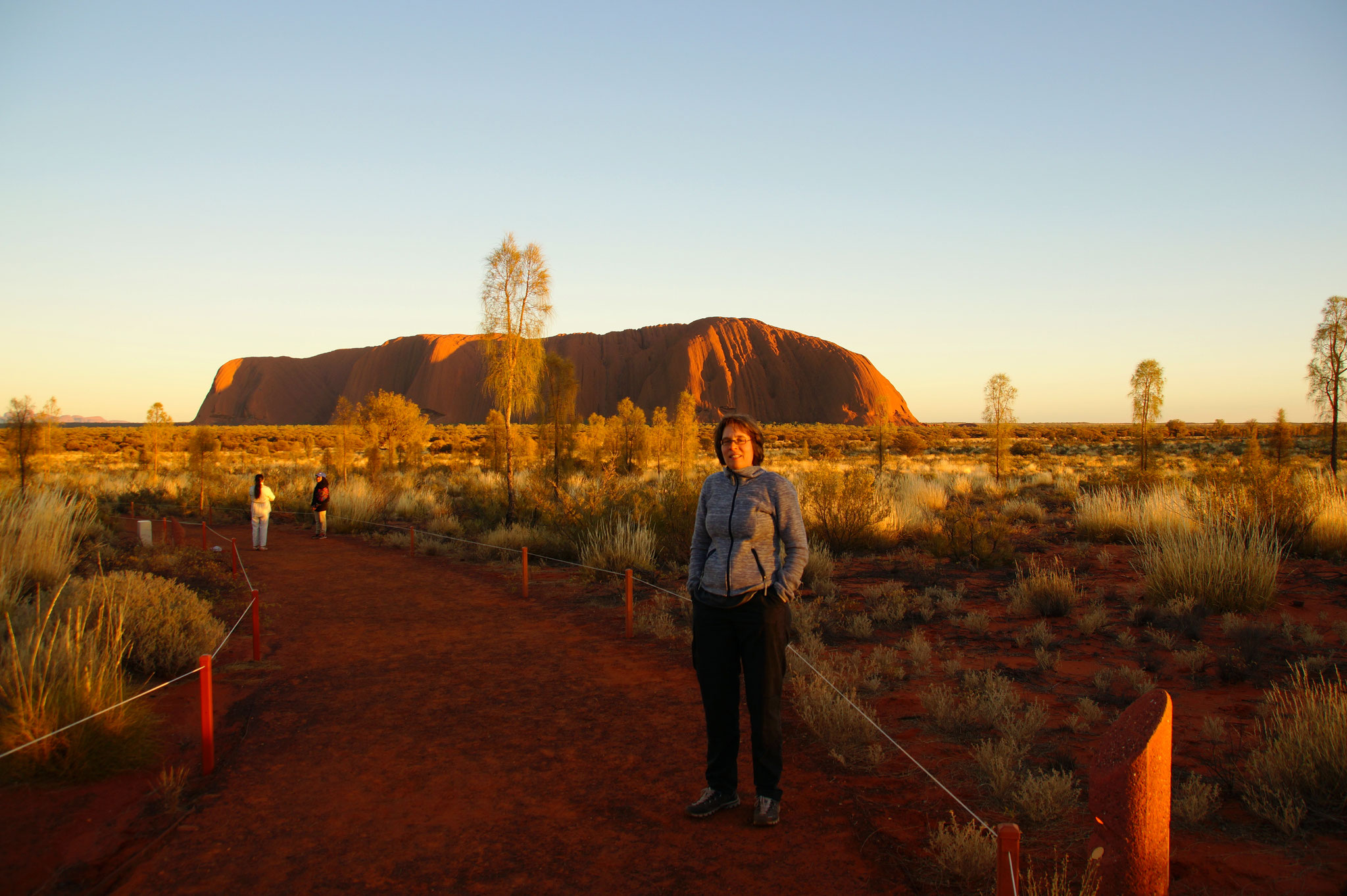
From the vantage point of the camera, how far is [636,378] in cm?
9931

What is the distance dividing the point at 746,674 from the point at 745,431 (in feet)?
4.31

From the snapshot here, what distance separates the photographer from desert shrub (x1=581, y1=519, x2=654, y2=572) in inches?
421

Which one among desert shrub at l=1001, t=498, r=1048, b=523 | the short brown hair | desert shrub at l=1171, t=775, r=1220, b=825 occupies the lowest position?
desert shrub at l=1171, t=775, r=1220, b=825

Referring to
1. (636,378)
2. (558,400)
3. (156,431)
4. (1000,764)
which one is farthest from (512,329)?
(636,378)

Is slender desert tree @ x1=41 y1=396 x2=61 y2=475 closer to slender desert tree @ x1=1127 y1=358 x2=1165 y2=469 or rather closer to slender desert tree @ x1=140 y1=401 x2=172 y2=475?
slender desert tree @ x1=140 y1=401 x2=172 y2=475

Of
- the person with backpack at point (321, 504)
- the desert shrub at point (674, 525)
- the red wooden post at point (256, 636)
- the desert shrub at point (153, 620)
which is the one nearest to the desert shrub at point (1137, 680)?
the desert shrub at point (674, 525)

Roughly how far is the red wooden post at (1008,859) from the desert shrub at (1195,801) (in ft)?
6.34

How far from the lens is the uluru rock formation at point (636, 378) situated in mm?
96000

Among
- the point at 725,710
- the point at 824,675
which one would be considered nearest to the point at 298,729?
the point at 725,710

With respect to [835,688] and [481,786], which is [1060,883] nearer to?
[835,688]

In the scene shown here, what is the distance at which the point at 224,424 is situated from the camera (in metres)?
110

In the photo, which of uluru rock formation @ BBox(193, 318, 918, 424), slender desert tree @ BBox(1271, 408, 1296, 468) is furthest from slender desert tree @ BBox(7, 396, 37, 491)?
uluru rock formation @ BBox(193, 318, 918, 424)

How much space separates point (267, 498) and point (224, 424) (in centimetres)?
11525

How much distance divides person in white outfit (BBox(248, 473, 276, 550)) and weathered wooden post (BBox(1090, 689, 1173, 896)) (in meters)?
14.3
